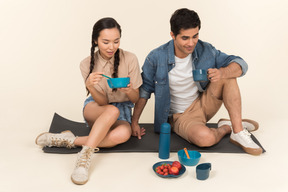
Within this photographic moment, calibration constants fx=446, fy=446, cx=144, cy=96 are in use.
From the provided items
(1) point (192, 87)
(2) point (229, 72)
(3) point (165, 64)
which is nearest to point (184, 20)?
(3) point (165, 64)

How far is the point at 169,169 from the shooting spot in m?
3.46

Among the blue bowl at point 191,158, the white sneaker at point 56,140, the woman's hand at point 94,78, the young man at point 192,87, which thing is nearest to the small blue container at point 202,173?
the blue bowl at point 191,158

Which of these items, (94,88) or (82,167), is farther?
(94,88)

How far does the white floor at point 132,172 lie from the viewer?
10.9ft

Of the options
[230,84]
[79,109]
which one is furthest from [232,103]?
[79,109]

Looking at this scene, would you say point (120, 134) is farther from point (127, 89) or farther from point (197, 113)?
point (197, 113)

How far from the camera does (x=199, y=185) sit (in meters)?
3.35

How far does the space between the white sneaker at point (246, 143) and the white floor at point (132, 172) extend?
0.05m

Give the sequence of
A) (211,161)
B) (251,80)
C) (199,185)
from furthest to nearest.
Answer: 1. (251,80)
2. (211,161)
3. (199,185)

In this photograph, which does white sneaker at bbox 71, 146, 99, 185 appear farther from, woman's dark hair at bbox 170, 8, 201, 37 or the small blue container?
woman's dark hair at bbox 170, 8, 201, 37

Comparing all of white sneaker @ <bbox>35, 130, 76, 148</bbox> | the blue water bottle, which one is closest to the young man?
the blue water bottle

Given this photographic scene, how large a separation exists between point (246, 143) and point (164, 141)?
0.74 meters

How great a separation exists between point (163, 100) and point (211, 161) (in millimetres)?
777

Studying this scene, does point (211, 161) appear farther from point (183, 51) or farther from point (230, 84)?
point (183, 51)
